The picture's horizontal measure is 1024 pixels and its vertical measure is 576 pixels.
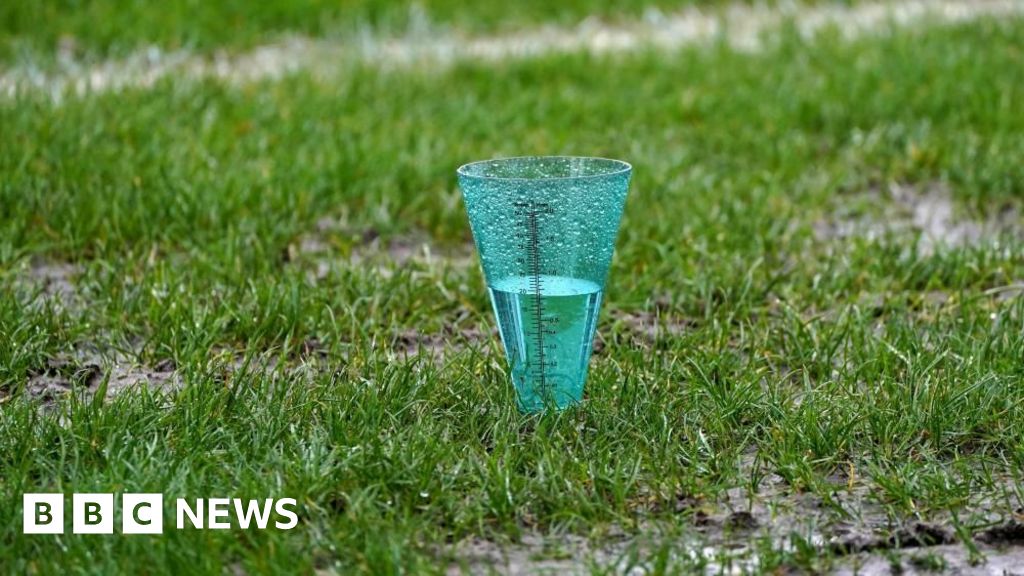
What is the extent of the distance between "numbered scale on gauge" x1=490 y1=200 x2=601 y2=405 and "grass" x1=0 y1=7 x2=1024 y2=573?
85 millimetres

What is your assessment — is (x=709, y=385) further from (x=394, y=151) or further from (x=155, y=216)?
(x=394, y=151)

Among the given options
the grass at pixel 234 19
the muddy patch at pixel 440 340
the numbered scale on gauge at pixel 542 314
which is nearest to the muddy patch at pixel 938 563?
the numbered scale on gauge at pixel 542 314

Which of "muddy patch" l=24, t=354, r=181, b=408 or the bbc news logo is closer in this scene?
Answer: the bbc news logo

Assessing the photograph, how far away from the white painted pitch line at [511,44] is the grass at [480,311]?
0.38 metres

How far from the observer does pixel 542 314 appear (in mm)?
2916

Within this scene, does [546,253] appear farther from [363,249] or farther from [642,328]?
[363,249]

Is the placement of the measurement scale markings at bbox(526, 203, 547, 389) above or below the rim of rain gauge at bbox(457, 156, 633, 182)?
below

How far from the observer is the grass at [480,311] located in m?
2.67

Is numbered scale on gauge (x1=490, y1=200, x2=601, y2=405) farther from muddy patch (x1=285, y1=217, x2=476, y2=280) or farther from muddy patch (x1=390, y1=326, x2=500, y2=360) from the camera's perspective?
muddy patch (x1=285, y1=217, x2=476, y2=280)

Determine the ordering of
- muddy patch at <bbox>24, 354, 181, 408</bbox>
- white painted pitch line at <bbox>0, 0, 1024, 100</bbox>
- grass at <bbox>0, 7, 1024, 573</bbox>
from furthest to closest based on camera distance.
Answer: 1. white painted pitch line at <bbox>0, 0, 1024, 100</bbox>
2. muddy patch at <bbox>24, 354, 181, 408</bbox>
3. grass at <bbox>0, 7, 1024, 573</bbox>

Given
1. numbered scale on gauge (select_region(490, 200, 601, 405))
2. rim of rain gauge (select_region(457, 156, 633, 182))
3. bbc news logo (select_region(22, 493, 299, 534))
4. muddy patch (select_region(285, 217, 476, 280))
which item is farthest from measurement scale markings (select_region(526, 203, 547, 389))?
muddy patch (select_region(285, 217, 476, 280))

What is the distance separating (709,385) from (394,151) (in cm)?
249

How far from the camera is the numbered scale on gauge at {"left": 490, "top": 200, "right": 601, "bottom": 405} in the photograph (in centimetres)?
284

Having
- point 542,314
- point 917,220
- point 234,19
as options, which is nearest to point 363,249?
point 542,314
